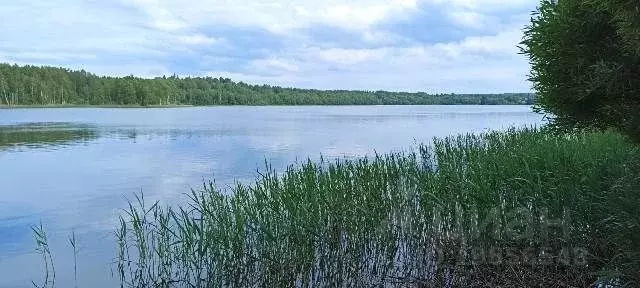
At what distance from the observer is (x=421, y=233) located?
8.10 m

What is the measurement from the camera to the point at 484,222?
6.93 m

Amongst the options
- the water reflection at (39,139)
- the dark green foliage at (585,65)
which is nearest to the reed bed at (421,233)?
the dark green foliage at (585,65)

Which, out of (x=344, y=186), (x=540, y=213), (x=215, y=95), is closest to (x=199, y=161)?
(x=344, y=186)

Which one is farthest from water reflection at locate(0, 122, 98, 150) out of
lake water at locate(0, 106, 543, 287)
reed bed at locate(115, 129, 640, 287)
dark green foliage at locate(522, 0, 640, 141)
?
dark green foliage at locate(522, 0, 640, 141)

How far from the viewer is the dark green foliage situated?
227 inches

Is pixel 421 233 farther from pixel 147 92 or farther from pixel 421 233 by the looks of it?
pixel 147 92

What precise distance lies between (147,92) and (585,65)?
110996 mm

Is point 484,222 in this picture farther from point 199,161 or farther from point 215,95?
point 215,95

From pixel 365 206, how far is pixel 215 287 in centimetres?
250

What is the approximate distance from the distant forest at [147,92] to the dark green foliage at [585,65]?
10275cm

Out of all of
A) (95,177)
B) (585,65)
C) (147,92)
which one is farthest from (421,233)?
(147,92)

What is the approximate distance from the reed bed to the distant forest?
3965 inches

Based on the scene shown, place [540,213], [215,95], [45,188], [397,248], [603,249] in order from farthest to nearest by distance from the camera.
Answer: [215,95] < [45,188] < [397,248] < [540,213] < [603,249]

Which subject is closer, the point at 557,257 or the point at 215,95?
the point at 557,257
